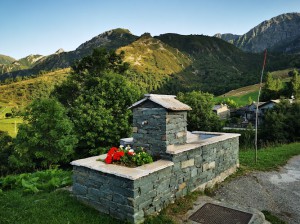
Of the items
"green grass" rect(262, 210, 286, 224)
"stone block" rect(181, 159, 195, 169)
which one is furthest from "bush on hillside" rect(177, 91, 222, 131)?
"green grass" rect(262, 210, 286, 224)

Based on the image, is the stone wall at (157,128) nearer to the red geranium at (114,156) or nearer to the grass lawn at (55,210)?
the red geranium at (114,156)

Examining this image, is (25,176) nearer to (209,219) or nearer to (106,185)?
(106,185)

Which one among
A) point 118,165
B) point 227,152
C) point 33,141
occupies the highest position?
point 118,165

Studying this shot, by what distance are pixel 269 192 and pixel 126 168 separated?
17.2 feet

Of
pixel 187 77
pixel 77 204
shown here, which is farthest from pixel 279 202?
pixel 187 77

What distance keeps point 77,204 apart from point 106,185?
1.24 meters

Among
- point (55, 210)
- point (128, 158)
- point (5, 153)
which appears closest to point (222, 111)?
point (5, 153)

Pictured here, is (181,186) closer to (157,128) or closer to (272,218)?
(157,128)

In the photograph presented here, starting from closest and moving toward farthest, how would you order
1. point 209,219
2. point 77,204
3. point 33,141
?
point 209,219, point 77,204, point 33,141

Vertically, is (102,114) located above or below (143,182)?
above

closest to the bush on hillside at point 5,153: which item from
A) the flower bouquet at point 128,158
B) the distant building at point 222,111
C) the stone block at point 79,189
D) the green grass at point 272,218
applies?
the stone block at point 79,189

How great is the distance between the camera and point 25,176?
31.7ft

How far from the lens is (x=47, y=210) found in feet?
19.9

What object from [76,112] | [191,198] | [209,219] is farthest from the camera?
[76,112]
